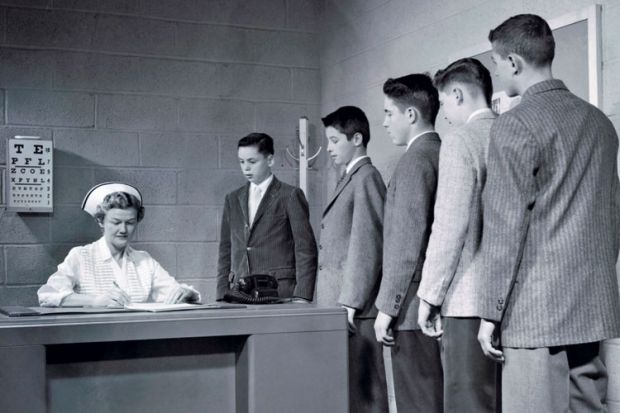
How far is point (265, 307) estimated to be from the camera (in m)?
2.18

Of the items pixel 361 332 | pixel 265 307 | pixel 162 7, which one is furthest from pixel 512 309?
pixel 162 7

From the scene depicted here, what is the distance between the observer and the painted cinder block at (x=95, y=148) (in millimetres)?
3902

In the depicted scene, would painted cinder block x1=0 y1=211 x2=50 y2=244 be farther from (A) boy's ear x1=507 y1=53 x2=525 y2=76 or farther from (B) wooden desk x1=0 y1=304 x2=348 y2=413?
(A) boy's ear x1=507 y1=53 x2=525 y2=76

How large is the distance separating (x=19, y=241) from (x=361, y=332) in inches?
74.1

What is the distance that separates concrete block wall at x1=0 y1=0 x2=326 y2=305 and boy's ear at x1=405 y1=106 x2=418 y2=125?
1.78 m

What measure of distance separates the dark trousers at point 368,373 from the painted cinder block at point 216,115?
179cm

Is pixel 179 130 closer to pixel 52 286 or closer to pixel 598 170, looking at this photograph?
pixel 52 286

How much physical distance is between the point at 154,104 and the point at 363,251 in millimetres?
1830

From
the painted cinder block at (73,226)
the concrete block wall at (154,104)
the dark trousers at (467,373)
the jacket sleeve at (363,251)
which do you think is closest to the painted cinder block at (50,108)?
the concrete block wall at (154,104)

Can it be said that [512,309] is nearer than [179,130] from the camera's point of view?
Yes

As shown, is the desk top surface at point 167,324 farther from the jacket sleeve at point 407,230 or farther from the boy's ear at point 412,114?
the boy's ear at point 412,114

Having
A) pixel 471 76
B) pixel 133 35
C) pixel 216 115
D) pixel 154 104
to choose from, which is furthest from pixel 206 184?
pixel 471 76

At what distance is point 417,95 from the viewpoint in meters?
2.60

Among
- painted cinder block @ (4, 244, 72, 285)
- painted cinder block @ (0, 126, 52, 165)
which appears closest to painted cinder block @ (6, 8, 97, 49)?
painted cinder block @ (0, 126, 52, 165)
